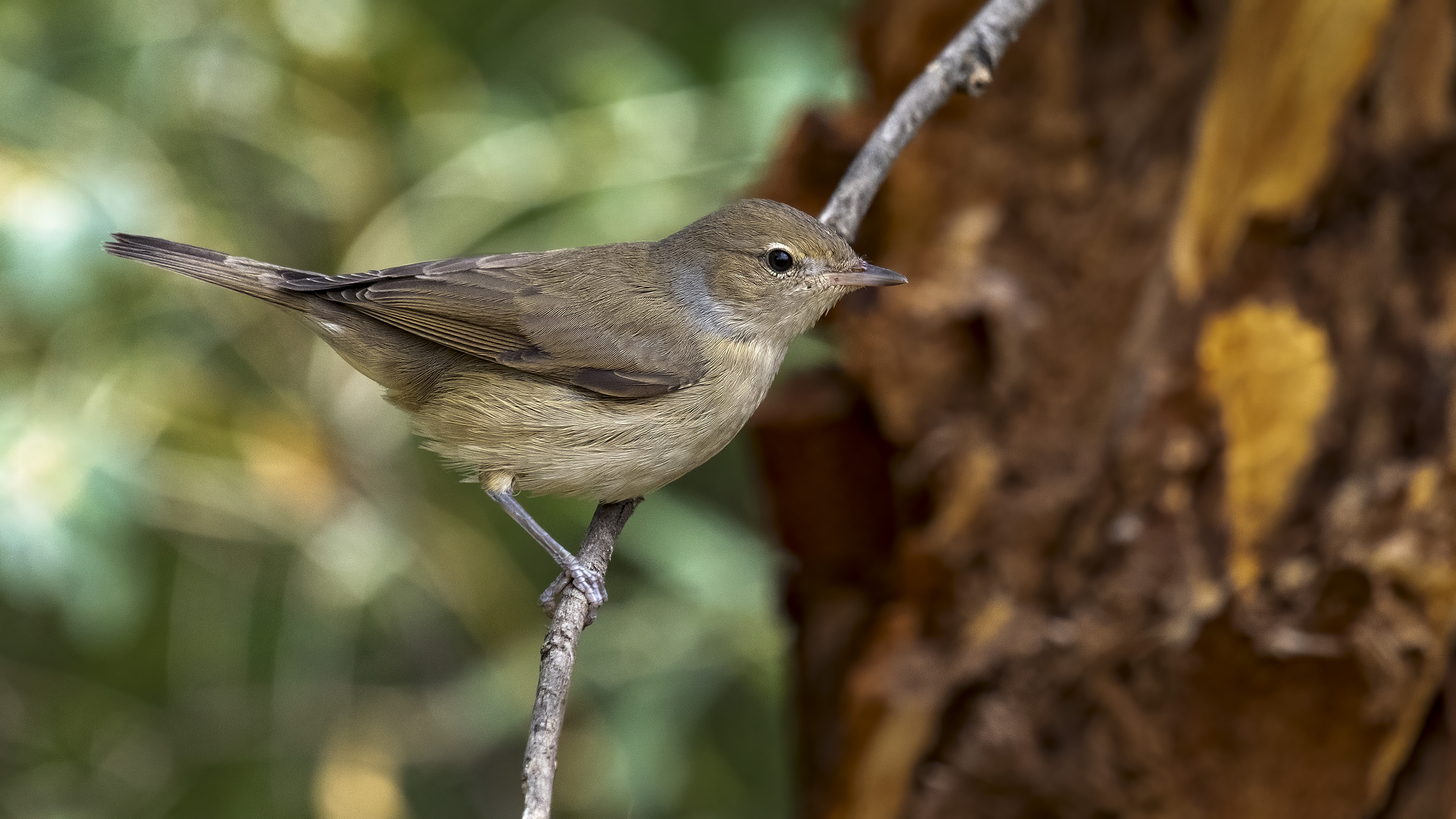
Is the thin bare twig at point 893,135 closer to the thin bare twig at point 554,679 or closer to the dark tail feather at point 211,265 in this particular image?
the thin bare twig at point 554,679

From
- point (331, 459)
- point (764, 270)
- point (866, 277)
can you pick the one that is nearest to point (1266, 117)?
point (866, 277)

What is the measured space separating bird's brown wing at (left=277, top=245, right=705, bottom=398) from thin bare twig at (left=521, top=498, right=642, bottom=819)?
43 cm

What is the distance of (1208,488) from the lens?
3.19 metres

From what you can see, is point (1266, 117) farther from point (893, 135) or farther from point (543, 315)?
point (543, 315)

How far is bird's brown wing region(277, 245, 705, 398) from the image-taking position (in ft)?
11.0

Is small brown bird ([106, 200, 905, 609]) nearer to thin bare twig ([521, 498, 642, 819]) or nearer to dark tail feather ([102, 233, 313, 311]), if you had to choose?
dark tail feather ([102, 233, 313, 311])

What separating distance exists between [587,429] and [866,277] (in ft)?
2.76

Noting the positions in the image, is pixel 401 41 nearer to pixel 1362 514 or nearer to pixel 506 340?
pixel 506 340

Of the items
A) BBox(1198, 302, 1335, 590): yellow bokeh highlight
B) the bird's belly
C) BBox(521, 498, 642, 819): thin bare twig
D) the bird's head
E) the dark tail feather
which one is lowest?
BBox(521, 498, 642, 819): thin bare twig

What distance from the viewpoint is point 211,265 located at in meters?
3.36

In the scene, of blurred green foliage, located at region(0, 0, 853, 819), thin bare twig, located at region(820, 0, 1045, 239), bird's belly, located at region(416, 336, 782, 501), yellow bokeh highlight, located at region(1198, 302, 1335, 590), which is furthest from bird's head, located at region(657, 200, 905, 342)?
yellow bokeh highlight, located at region(1198, 302, 1335, 590)

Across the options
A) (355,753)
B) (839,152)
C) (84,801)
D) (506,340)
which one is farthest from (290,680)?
(839,152)

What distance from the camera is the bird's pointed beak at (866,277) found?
321 centimetres

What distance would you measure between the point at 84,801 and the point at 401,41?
282 centimetres
